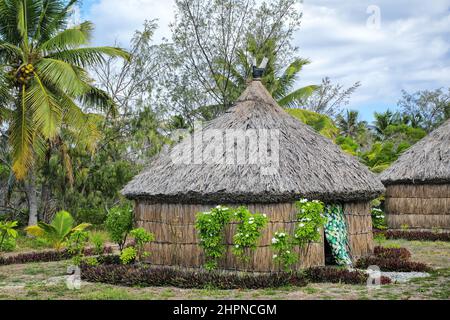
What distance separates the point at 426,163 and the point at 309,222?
427 inches

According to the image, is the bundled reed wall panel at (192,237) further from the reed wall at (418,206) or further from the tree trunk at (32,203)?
the reed wall at (418,206)

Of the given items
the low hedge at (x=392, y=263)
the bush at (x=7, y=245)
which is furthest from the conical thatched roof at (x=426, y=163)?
the bush at (x=7, y=245)

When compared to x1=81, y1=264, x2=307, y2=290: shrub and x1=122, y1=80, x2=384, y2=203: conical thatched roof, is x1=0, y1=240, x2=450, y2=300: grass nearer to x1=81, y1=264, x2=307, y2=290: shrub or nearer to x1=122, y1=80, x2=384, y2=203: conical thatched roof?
x1=81, y1=264, x2=307, y2=290: shrub

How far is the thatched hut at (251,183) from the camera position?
1124 centimetres

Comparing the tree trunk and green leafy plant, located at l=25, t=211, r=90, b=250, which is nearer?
green leafy plant, located at l=25, t=211, r=90, b=250

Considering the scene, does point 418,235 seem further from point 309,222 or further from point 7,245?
point 7,245

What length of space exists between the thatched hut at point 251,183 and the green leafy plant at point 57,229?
11.1ft

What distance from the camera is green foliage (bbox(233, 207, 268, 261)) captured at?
10.5 m

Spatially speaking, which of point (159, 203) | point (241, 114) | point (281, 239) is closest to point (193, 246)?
point (159, 203)

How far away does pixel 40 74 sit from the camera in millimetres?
16234

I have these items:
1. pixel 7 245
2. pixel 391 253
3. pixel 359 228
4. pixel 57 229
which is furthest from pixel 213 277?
pixel 7 245

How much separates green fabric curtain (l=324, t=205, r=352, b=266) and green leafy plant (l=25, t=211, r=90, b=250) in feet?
21.8

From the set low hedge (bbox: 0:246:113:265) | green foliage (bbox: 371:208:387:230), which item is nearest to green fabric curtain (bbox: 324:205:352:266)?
green foliage (bbox: 371:208:387:230)

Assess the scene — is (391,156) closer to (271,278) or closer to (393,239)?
(393,239)
